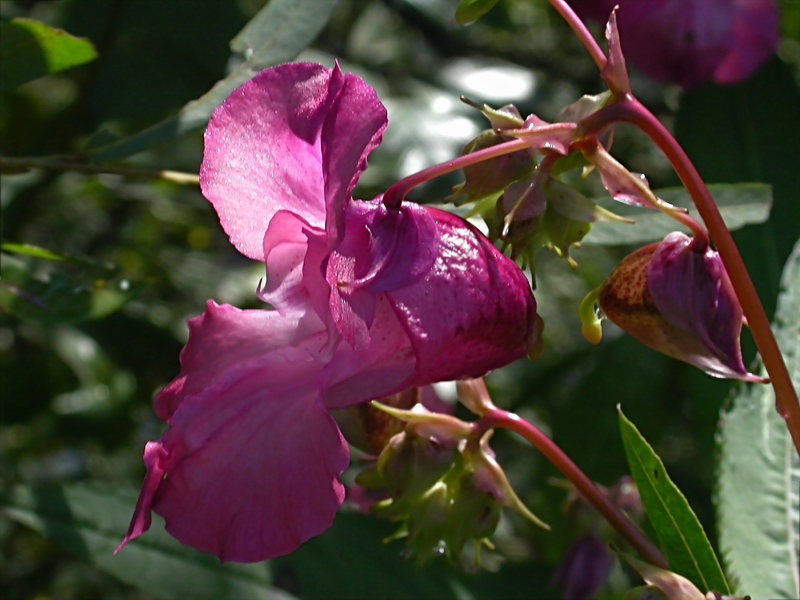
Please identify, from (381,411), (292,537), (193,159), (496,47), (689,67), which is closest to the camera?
(292,537)

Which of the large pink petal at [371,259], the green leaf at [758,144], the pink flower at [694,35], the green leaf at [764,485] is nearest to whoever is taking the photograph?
the large pink petal at [371,259]

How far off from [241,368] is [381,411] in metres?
0.17

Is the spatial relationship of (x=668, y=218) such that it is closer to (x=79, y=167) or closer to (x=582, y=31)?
(x=582, y=31)

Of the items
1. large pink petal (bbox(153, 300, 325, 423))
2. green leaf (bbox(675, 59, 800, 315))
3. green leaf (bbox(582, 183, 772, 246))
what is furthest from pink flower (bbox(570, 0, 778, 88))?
large pink petal (bbox(153, 300, 325, 423))

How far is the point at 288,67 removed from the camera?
652 millimetres

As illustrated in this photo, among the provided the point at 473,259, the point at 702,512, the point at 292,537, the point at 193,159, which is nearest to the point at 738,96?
the point at 702,512

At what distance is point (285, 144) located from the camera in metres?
0.66

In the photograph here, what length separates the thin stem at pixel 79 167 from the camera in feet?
3.06

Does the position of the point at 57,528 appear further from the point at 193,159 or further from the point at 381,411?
the point at 193,159

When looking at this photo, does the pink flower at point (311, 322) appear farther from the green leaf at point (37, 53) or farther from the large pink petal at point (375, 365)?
the green leaf at point (37, 53)

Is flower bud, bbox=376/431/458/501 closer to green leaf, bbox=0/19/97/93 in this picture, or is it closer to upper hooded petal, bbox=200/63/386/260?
upper hooded petal, bbox=200/63/386/260

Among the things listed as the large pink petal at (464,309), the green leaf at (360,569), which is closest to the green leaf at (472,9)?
the large pink petal at (464,309)

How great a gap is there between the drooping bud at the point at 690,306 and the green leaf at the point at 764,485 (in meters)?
0.26

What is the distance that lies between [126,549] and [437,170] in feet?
2.09
